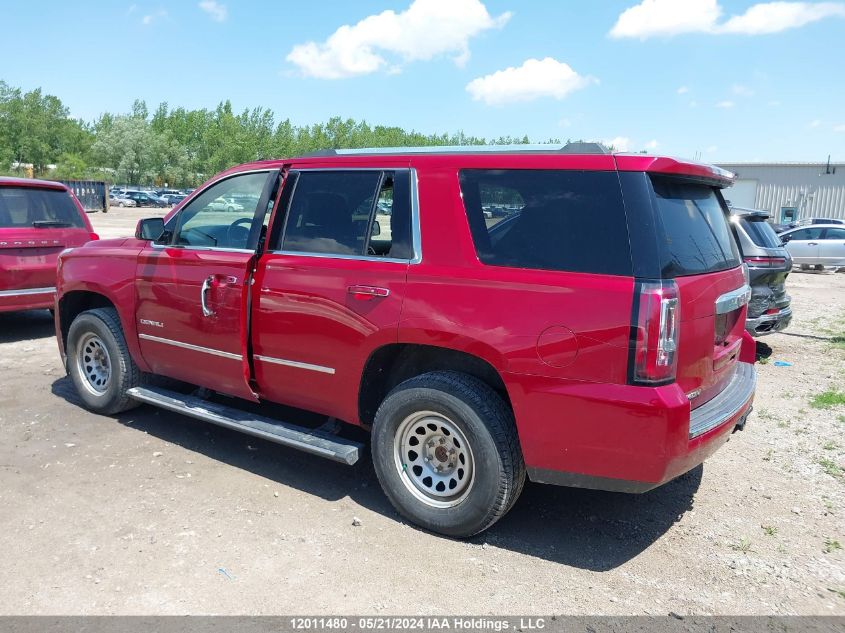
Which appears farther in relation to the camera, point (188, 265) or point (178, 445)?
Result: point (178, 445)

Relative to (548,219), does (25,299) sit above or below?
below

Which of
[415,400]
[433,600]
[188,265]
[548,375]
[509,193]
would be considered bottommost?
[433,600]

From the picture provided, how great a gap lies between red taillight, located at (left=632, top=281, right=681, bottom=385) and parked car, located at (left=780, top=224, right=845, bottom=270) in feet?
70.2

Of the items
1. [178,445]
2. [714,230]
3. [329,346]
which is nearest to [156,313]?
[178,445]

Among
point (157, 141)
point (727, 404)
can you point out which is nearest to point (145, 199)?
point (157, 141)

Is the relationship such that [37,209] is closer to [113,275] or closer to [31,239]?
[31,239]

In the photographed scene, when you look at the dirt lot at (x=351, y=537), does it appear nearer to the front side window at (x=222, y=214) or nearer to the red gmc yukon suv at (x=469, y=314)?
the red gmc yukon suv at (x=469, y=314)

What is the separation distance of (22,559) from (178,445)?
1.64m

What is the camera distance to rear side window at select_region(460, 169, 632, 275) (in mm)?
3223

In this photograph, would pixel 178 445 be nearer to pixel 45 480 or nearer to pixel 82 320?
pixel 45 480

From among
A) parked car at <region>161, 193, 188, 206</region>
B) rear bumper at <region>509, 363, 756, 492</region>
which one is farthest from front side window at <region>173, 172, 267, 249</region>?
parked car at <region>161, 193, 188, 206</region>

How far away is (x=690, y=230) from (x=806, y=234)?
2190 centimetres

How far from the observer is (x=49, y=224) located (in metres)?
8.25

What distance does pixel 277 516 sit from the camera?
13.1ft
